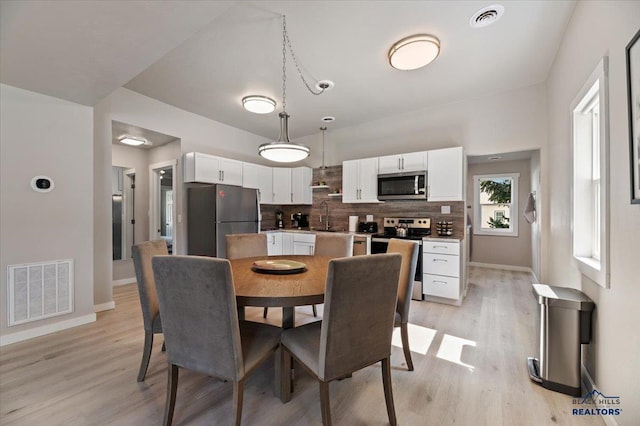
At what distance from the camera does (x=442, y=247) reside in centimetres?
350

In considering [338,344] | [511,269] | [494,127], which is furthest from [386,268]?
[511,269]

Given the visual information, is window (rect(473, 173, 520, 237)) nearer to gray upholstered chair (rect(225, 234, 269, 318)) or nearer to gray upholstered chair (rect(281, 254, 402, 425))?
gray upholstered chair (rect(225, 234, 269, 318))

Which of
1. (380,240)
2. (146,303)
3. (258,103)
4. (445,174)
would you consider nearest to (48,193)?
(146,303)

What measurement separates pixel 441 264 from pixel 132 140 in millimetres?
4850

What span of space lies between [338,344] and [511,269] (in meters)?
5.67

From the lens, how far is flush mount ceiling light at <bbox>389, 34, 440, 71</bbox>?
7.75ft

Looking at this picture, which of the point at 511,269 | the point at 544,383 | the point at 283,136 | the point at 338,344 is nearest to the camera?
the point at 338,344

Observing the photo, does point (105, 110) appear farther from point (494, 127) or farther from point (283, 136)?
point (494, 127)

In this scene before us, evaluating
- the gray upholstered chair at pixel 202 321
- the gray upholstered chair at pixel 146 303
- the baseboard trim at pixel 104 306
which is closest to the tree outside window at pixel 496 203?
the gray upholstered chair at pixel 202 321

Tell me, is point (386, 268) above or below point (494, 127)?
below

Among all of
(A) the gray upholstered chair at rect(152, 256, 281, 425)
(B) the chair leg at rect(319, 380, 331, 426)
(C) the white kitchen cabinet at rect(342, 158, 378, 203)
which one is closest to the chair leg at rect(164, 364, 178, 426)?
(A) the gray upholstered chair at rect(152, 256, 281, 425)

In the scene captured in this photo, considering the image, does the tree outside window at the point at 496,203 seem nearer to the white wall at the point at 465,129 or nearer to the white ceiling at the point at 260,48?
the white wall at the point at 465,129

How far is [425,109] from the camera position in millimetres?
4152

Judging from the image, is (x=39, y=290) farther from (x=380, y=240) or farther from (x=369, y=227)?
(x=369, y=227)
